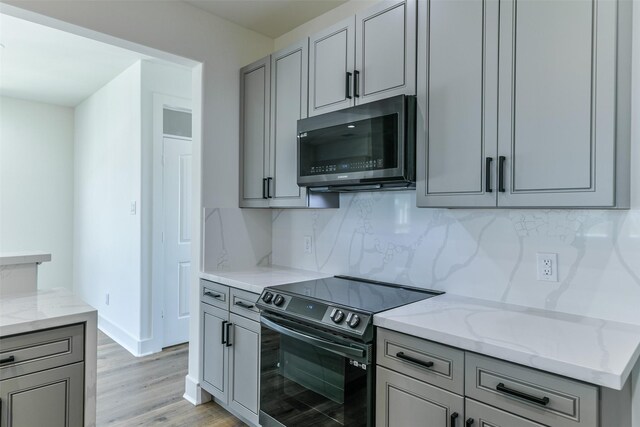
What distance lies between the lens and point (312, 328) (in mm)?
1771

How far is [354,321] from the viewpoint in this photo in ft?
5.20

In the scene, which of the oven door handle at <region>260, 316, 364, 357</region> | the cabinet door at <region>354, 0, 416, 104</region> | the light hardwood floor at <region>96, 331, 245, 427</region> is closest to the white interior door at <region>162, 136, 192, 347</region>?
the light hardwood floor at <region>96, 331, 245, 427</region>

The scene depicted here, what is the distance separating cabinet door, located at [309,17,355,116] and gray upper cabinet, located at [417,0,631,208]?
1.44 feet

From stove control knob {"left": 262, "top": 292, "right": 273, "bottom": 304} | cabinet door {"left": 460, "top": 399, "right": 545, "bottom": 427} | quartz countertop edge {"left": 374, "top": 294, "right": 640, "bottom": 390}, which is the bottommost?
cabinet door {"left": 460, "top": 399, "right": 545, "bottom": 427}

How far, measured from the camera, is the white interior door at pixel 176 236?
3672 millimetres

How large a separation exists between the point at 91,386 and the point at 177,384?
1.35 m

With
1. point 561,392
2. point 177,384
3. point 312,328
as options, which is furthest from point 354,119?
point 177,384

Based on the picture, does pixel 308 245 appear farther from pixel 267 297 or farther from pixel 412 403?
pixel 412 403

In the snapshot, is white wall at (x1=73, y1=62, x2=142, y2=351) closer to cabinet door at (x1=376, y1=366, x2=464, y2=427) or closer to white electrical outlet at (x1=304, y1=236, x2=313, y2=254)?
white electrical outlet at (x1=304, y1=236, x2=313, y2=254)

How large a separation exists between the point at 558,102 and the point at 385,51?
2.85 ft

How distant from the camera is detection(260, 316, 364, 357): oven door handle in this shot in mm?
1602

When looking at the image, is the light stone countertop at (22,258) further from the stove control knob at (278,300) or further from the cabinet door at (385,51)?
the cabinet door at (385,51)

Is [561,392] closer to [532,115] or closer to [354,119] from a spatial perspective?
[532,115]

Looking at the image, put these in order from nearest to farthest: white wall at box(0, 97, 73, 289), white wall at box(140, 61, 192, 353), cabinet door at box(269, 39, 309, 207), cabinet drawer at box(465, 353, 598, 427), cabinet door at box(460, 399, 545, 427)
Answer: cabinet drawer at box(465, 353, 598, 427) → cabinet door at box(460, 399, 545, 427) → cabinet door at box(269, 39, 309, 207) → white wall at box(140, 61, 192, 353) → white wall at box(0, 97, 73, 289)
